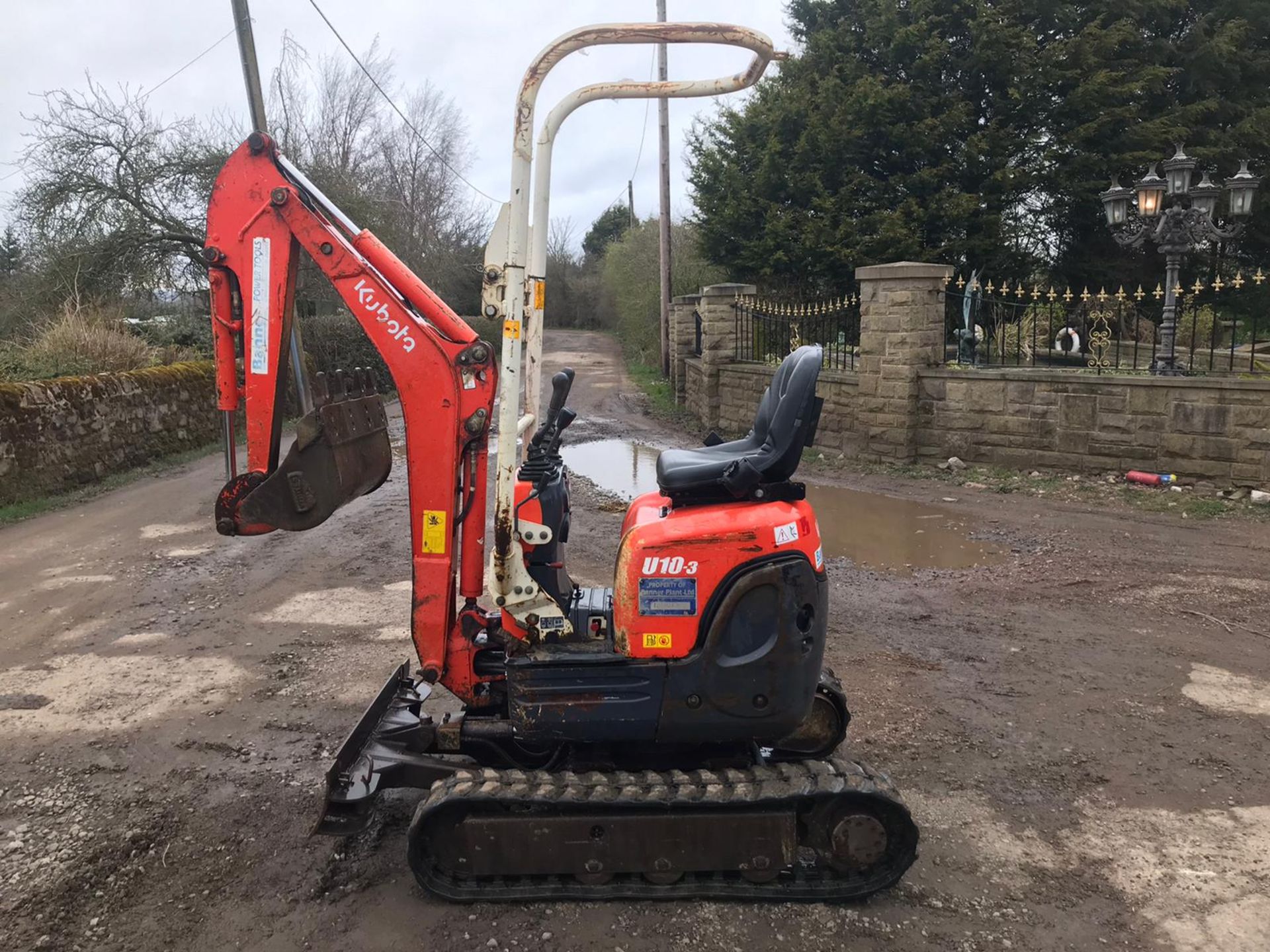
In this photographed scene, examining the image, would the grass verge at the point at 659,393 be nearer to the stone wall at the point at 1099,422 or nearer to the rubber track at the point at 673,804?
the stone wall at the point at 1099,422

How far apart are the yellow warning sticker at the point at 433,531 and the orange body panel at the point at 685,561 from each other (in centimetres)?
70

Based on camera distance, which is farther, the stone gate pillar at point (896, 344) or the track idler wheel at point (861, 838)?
the stone gate pillar at point (896, 344)

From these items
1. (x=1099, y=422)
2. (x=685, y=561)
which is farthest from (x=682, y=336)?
(x=685, y=561)

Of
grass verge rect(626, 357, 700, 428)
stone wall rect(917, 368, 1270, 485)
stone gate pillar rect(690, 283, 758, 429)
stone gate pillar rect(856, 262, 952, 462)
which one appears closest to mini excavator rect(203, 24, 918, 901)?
stone wall rect(917, 368, 1270, 485)

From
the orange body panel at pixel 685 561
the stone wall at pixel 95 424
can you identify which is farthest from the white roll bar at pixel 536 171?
the stone wall at pixel 95 424

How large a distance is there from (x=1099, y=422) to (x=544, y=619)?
7.75m

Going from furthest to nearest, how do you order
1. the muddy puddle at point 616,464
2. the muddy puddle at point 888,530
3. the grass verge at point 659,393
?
the grass verge at point 659,393
the muddy puddle at point 616,464
the muddy puddle at point 888,530

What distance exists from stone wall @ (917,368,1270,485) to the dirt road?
1.19m

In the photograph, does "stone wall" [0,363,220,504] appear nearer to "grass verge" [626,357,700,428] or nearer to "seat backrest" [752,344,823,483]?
"grass verge" [626,357,700,428]

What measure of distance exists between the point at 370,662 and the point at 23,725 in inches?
67.8

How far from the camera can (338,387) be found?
355cm

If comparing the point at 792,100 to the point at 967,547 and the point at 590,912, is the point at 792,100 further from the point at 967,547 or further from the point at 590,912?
the point at 590,912

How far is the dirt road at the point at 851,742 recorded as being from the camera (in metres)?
3.02

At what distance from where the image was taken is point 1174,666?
4.95 metres
